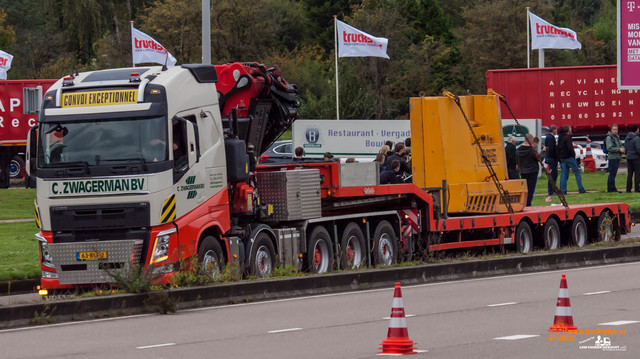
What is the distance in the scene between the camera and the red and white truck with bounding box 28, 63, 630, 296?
15750mm

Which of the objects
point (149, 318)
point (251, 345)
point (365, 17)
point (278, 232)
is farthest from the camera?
point (365, 17)

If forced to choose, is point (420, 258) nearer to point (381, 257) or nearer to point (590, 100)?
point (381, 257)

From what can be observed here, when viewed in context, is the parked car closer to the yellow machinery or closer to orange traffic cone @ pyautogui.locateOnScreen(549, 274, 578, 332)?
the yellow machinery

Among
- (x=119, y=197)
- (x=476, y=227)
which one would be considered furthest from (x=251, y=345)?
(x=476, y=227)

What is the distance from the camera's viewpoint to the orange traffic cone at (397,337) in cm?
1026

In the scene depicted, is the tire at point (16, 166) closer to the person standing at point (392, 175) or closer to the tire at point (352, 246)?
the person standing at point (392, 175)

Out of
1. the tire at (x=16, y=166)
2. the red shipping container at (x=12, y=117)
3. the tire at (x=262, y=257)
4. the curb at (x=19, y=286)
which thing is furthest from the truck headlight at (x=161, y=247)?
the tire at (x=16, y=166)

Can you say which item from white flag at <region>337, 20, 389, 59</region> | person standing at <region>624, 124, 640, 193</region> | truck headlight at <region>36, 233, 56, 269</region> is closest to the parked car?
white flag at <region>337, 20, 389, 59</region>

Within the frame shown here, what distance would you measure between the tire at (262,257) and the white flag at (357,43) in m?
29.3

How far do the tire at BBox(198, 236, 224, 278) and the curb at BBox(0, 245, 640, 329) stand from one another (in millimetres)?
1081

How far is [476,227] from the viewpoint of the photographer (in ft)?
70.1

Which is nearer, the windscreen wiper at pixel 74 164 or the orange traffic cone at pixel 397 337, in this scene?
the orange traffic cone at pixel 397 337

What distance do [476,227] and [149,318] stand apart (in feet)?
29.8

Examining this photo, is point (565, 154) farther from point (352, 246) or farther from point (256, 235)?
point (256, 235)
